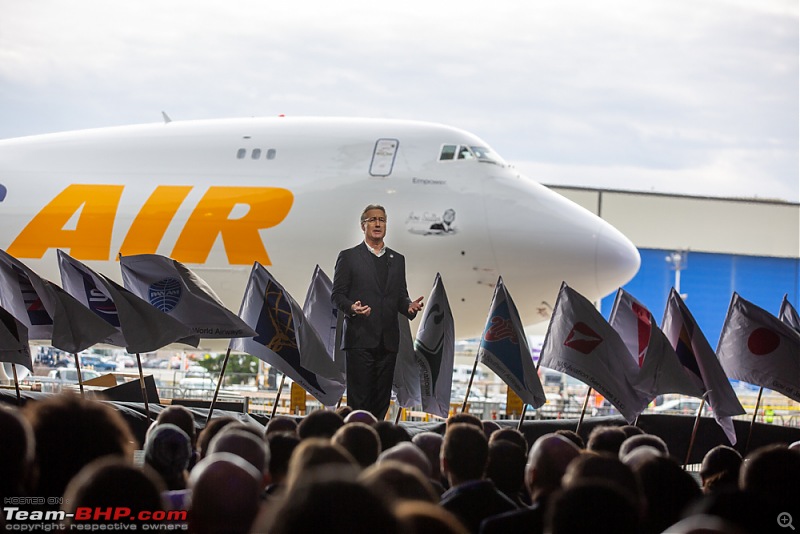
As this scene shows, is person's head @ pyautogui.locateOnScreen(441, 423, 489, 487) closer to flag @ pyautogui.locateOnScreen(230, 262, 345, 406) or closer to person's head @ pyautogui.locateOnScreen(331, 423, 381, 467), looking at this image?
person's head @ pyautogui.locateOnScreen(331, 423, 381, 467)

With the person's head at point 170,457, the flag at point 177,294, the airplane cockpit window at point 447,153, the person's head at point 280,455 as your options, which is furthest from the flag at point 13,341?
the airplane cockpit window at point 447,153

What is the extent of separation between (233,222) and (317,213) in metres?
1.29

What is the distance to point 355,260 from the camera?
960 centimetres

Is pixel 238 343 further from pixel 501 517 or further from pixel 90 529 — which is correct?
pixel 90 529

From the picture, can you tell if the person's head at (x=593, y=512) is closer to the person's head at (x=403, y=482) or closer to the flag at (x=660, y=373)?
the person's head at (x=403, y=482)

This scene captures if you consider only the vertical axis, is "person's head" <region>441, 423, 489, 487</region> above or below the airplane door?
below

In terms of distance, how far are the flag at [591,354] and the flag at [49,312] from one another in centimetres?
378

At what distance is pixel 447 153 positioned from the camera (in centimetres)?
1753

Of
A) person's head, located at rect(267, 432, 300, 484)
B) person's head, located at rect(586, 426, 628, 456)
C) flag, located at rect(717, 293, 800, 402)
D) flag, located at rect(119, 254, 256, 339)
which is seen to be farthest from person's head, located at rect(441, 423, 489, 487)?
flag, located at rect(717, 293, 800, 402)

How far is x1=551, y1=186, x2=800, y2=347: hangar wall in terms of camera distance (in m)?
59.7

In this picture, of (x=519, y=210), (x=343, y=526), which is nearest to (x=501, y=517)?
(x=343, y=526)

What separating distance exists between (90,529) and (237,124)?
50.8 ft

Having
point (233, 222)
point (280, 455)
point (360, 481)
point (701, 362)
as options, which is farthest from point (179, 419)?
point (233, 222)

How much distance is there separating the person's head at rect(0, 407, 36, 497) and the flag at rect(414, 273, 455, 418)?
256 inches
